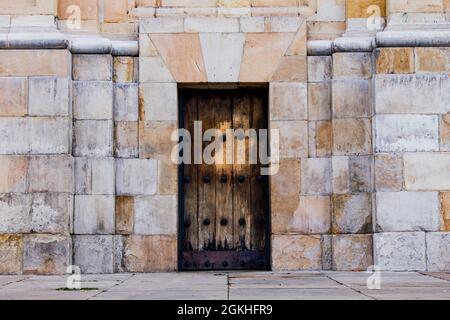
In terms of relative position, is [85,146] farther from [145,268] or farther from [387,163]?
[387,163]

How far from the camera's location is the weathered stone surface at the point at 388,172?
859 centimetres

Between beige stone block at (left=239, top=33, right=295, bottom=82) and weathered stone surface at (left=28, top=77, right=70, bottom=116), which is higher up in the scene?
beige stone block at (left=239, top=33, right=295, bottom=82)

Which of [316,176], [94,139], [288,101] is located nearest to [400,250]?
[316,176]

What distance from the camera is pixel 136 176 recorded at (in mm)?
8867

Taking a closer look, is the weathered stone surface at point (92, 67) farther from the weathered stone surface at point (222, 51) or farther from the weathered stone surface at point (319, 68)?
the weathered stone surface at point (319, 68)

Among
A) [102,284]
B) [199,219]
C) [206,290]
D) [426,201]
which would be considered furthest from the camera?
[199,219]

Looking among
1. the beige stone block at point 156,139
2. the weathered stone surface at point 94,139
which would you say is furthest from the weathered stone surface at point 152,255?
the weathered stone surface at point 94,139

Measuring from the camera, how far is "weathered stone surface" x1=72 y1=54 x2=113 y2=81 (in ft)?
29.3

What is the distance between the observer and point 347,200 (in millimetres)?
8781

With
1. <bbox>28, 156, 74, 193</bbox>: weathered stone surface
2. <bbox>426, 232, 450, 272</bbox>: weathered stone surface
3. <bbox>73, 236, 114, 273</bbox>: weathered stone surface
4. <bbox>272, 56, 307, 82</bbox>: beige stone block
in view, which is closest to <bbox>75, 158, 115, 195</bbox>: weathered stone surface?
<bbox>28, 156, 74, 193</bbox>: weathered stone surface

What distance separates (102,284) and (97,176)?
1.80 meters

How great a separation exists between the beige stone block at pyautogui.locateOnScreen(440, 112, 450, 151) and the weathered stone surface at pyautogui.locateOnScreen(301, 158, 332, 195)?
1.23m

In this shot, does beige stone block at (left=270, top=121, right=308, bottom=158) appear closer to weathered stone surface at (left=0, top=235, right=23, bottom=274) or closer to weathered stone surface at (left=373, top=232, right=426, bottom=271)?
weathered stone surface at (left=373, top=232, right=426, bottom=271)
